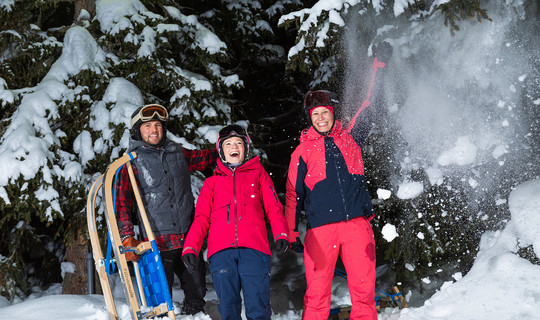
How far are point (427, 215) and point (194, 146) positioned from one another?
3.35m

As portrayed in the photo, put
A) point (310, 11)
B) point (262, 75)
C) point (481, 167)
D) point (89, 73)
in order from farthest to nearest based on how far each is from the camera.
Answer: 1. point (262, 75)
2. point (89, 73)
3. point (481, 167)
4. point (310, 11)

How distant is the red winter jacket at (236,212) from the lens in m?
3.61

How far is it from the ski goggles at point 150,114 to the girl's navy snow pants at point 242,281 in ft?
5.26

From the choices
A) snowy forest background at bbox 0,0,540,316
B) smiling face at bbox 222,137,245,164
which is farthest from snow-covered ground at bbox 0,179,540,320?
smiling face at bbox 222,137,245,164

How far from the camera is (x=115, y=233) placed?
3.73 metres

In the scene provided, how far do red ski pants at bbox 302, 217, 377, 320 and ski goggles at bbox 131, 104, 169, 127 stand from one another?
77.1 inches

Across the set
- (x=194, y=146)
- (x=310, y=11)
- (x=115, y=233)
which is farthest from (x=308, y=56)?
(x=115, y=233)

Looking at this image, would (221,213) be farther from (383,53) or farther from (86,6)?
(86,6)

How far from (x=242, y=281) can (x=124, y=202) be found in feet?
4.96

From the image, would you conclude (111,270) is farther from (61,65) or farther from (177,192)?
(61,65)

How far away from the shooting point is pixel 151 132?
4309 mm

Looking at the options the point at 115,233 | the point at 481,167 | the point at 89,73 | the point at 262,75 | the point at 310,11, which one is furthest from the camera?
the point at 262,75

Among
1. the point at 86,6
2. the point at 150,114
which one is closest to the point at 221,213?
the point at 150,114

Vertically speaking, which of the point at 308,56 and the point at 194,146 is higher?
the point at 308,56
